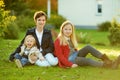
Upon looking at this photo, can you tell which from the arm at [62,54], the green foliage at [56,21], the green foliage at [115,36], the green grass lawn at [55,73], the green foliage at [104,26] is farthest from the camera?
the green foliage at [56,21]

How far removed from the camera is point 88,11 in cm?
4297

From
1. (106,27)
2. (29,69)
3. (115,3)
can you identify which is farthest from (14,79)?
(115,3)

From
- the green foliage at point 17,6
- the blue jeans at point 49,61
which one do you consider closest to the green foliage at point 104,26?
the green foliage at point 17,6

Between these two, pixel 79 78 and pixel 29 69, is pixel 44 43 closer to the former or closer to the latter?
pixel 29 69

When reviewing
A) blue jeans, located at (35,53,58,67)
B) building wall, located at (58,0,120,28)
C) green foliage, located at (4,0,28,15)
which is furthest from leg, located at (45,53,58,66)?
building wall, located at (58,0,120,28)

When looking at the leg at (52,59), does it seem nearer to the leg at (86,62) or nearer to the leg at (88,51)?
the leg at (86,62)

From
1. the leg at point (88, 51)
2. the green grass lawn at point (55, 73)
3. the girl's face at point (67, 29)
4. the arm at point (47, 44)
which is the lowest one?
the green grass lawn at point (55, 73)

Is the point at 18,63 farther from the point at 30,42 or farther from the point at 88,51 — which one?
the point at 88,51

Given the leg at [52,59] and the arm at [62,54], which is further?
the leg at [52,59]

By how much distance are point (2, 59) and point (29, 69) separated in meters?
1.90

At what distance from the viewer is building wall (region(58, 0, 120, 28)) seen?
42844 mm

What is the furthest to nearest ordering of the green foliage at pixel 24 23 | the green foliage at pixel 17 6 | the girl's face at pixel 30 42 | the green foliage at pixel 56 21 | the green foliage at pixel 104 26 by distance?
the green foliage at pixel 17 6 → the green foliage at pixel 56 21 → the green foliage at pixel 104 26 → the green foliage at pixel 24 23 → the girl's face at pixel 30 42

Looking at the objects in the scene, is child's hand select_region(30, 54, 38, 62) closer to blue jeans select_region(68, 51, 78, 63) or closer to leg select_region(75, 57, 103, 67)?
blue jeans select_region(68, 51, 78, 63)

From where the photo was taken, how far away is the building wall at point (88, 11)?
4284cm
